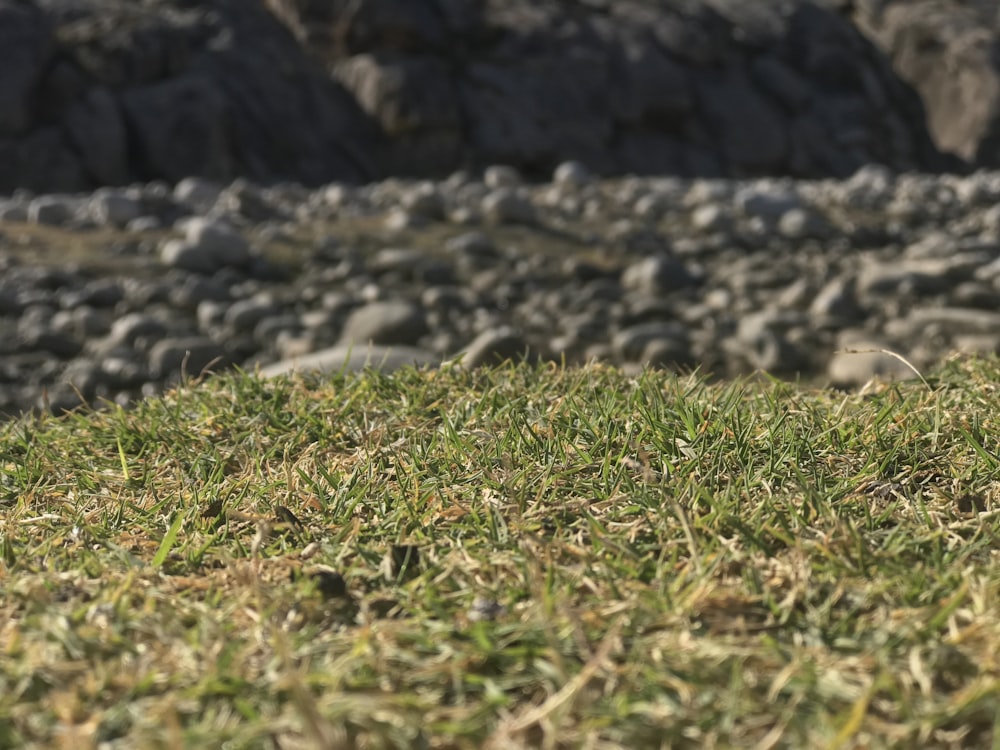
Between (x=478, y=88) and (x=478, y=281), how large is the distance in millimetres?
7603

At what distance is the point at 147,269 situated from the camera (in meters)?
6.06

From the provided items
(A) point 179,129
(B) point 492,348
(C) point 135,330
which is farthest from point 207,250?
(A) point 179,129

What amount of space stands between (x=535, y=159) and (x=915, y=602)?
12.0 meters

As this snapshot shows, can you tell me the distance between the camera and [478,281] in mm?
5988

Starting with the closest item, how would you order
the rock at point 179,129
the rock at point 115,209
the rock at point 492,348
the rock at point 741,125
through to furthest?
1. the rock at point 492,348
2. the rock at point 115,209
3. the rock at point 179,129
4. the rock at point 741,125

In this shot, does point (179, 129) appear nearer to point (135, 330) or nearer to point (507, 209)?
point (507, 209)

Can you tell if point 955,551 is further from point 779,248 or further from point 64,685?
point 779,248

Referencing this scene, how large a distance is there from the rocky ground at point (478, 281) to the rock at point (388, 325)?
0.04ft

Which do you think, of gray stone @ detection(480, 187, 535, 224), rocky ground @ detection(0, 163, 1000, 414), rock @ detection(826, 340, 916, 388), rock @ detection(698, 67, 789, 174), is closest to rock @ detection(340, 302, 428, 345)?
rocky ground @ detection(0, 163, 1000, 414)

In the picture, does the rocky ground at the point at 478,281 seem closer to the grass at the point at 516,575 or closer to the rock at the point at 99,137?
the grass at the point at 516,575

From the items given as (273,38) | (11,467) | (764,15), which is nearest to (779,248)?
(11,467)

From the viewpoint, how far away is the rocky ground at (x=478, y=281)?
16.6ft

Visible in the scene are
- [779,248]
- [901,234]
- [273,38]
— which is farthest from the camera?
[273,38]

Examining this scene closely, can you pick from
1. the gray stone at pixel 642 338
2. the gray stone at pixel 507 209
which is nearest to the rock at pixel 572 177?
the gray stone at pixel 507 209
